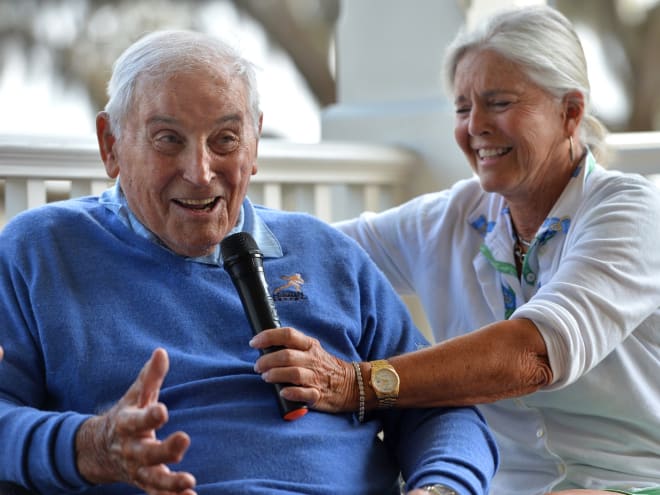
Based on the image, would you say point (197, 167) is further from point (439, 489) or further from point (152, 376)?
point (439, 489)

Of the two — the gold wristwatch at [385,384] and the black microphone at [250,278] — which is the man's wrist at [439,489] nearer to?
the gold wristwatch at [385,384]

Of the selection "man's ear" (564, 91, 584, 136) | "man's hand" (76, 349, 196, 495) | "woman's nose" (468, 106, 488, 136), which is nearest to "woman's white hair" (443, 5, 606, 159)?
"man's ear" (564, 91, 584, 136)

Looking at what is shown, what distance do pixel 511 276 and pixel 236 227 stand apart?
0.64m

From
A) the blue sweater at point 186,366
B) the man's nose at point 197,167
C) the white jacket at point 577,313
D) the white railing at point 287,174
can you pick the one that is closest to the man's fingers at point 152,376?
the blue sweater at point 186,366

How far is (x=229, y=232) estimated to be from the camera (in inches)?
80.8

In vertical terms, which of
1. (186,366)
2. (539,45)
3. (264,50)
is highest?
(539,45)

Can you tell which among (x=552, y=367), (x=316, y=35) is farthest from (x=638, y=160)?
(x=316, y=35)

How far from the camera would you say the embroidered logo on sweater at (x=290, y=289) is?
206cm

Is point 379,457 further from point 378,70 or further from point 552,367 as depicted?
point 378,70

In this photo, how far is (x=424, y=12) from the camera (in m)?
3.33

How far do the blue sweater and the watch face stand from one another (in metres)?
0.09

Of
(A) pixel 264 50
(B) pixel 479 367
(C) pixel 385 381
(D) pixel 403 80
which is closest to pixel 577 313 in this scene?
(B) pixel 479 367

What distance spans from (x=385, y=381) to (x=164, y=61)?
0.70 metres

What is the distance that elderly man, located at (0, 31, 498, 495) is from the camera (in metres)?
1.83
